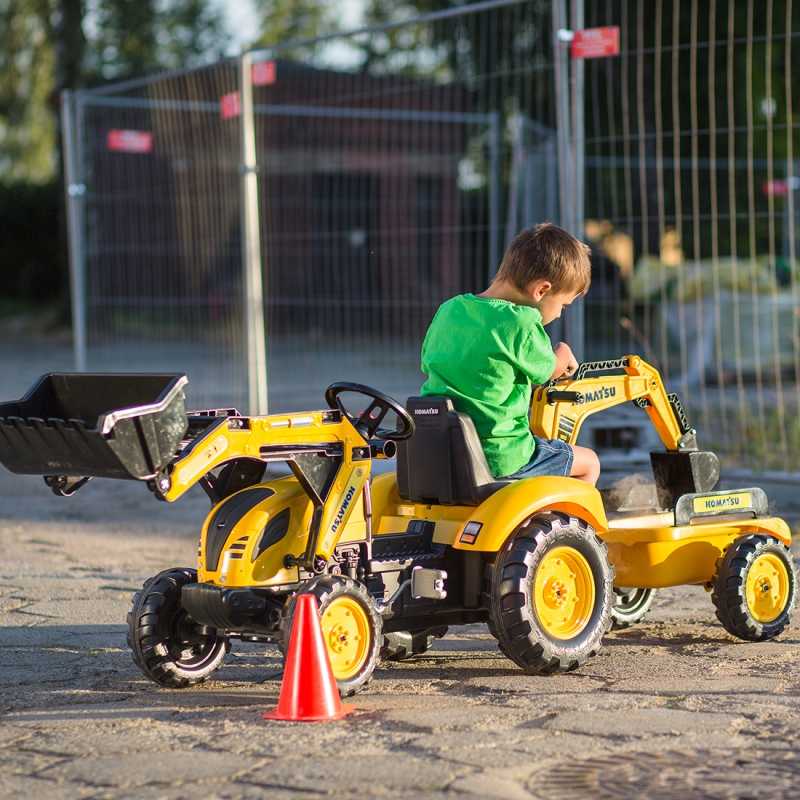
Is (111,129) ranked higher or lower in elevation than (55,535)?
higher

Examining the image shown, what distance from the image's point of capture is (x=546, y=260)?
17.5 ft

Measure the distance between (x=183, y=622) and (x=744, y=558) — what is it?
217cm

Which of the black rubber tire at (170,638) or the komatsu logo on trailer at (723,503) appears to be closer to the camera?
the black rubber tire at (170,638)

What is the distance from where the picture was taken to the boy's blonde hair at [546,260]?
5.35m

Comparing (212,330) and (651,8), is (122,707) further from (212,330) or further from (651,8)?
(651,8)

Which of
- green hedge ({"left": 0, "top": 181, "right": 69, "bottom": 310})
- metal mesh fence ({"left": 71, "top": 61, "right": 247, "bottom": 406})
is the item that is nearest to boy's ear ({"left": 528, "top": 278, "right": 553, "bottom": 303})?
metal mesh fence ({"left": 71, "top": 61, "right": 247, "bottom": 406})

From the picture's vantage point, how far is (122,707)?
15.4ft

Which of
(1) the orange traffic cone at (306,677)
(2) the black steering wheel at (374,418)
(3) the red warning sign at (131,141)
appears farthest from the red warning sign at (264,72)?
(1) the orange traffic cone at (306,677)

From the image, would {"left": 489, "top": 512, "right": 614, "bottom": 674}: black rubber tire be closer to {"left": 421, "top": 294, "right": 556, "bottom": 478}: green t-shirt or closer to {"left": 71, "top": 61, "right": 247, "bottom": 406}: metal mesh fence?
{"left": 421, "top": 294, "right": 556, "bottom": 478}: green t-shirt

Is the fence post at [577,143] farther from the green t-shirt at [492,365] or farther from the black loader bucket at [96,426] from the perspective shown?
the black loader bucket at [96,426]

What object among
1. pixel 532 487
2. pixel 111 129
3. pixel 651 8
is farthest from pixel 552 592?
pixel 651 8

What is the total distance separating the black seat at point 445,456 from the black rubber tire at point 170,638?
882mm

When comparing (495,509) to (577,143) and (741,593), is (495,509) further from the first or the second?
(577,143)

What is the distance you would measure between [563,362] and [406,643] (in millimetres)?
1202
